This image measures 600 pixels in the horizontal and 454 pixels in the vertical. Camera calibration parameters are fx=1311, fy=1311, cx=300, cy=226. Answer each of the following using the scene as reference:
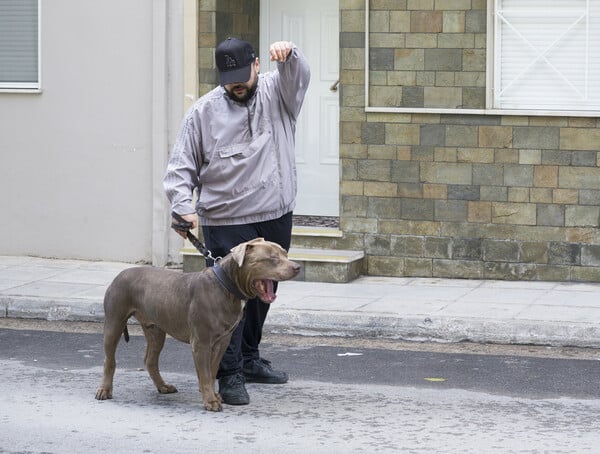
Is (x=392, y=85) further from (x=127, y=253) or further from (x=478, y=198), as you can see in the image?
(x=127, y=253)

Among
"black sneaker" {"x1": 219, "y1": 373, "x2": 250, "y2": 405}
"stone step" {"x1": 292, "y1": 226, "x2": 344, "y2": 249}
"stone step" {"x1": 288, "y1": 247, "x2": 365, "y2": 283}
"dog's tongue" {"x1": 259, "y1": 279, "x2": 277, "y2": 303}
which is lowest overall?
"black sneaker" {"x1": 219, "y1": 373, "x2": 250, "y2": 405}

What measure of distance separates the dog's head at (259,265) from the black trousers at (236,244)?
0.54 metres

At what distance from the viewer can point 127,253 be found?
12.6 m

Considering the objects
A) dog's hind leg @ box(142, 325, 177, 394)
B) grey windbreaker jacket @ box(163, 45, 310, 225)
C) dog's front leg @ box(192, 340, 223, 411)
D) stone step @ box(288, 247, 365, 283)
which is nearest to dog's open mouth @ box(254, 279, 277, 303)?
dog's front leg @ box(192, 340, 223, 411)

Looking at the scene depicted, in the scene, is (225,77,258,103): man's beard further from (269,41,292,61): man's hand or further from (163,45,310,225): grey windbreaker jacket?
(269,41,292,61): man's hand

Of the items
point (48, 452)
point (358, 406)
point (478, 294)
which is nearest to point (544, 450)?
point (358, 406)

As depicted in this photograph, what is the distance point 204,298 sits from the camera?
6.83 m

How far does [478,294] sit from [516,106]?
1.77 metres

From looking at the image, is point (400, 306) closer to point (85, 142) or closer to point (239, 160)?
point (239, 160)

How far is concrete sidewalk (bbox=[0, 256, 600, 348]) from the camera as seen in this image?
30.8ft

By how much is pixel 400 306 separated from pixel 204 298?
3595 mm

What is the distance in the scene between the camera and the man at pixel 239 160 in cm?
720

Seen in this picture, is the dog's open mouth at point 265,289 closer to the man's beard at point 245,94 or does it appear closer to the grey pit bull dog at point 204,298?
the grey pit bull dog at point 204,298

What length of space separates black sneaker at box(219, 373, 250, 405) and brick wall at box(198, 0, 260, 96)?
18.0ft
